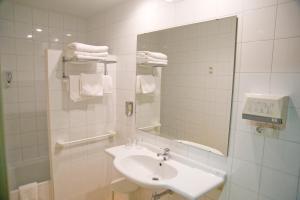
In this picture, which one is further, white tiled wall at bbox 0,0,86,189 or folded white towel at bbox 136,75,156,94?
white tiled wall at bbox 0,0,86,189

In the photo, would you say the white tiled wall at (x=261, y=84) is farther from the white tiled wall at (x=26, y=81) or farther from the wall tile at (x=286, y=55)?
the white tiled wall at (x=26, y=81)

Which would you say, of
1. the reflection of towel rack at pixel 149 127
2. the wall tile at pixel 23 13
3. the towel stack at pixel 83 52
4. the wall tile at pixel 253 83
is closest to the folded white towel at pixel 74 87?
A: the towel stack at pixel 83 52

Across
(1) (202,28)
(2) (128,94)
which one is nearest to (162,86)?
(2) (128,94)

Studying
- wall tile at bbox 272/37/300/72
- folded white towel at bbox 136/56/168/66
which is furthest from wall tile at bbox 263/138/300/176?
folded white towel at bbox 136/56/168/66

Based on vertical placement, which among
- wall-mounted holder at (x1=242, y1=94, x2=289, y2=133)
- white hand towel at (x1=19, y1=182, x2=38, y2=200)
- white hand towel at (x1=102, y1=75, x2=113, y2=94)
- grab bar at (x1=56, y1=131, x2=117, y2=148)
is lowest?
white hand towel at (x1=19, y1=182, x2=38, y2=200)

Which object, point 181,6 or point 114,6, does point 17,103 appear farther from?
point 181,6

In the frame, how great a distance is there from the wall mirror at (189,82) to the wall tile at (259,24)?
0.26 feet

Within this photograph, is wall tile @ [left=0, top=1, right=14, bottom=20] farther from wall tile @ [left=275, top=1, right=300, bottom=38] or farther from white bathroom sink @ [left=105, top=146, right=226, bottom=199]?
wall tile @ [left=275, top=1, right=300, bottom=38]

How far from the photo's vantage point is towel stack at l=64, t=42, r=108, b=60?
1.77 m

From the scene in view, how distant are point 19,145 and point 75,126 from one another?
43.4 inches

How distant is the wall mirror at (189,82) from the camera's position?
139 cm

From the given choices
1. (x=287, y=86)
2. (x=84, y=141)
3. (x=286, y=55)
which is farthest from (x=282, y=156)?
(x=84, y=141)

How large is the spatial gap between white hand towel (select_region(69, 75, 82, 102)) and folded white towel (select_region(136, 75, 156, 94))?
0.60 meters

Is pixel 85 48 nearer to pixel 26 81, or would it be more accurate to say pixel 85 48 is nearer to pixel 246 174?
pixel 26 81
